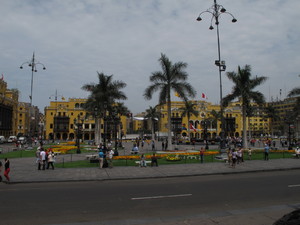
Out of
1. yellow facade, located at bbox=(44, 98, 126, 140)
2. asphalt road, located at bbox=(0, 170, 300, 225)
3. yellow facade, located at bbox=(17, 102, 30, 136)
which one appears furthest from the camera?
yellow facade, located at bbox=(17, 102, 30, 136)

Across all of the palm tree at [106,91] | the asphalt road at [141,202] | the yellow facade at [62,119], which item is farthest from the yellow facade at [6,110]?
the asphalt road at [141,202]

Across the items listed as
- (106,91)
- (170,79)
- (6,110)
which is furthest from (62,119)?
(170,79)

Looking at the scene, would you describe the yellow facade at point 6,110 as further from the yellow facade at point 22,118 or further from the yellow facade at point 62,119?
the yellow facade at point 62,119

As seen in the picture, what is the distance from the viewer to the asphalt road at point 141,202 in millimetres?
7471

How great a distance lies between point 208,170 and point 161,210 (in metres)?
10.4

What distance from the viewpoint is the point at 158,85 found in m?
32.7

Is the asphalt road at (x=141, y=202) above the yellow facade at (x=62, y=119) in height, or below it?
below

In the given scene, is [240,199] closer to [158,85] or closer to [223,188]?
[223,188]

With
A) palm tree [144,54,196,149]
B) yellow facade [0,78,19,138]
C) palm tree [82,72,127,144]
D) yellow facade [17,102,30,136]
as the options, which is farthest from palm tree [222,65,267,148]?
yellow facade [17,102,30,136]

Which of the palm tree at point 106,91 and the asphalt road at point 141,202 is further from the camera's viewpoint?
the palm tree at point 106,91

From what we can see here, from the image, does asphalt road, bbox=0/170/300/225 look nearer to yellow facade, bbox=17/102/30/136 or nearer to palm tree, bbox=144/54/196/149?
palm tree, bbox=144/54/196/149

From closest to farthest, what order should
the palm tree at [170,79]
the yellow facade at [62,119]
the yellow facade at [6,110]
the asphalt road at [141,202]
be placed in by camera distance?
the asphalt road at [141,202]
the palm tree at [170,79]
the yellow facade at [6,110]
the yellow facade at [62,119]

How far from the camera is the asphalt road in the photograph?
24.5ft

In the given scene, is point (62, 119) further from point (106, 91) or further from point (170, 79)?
point (170, 79)
